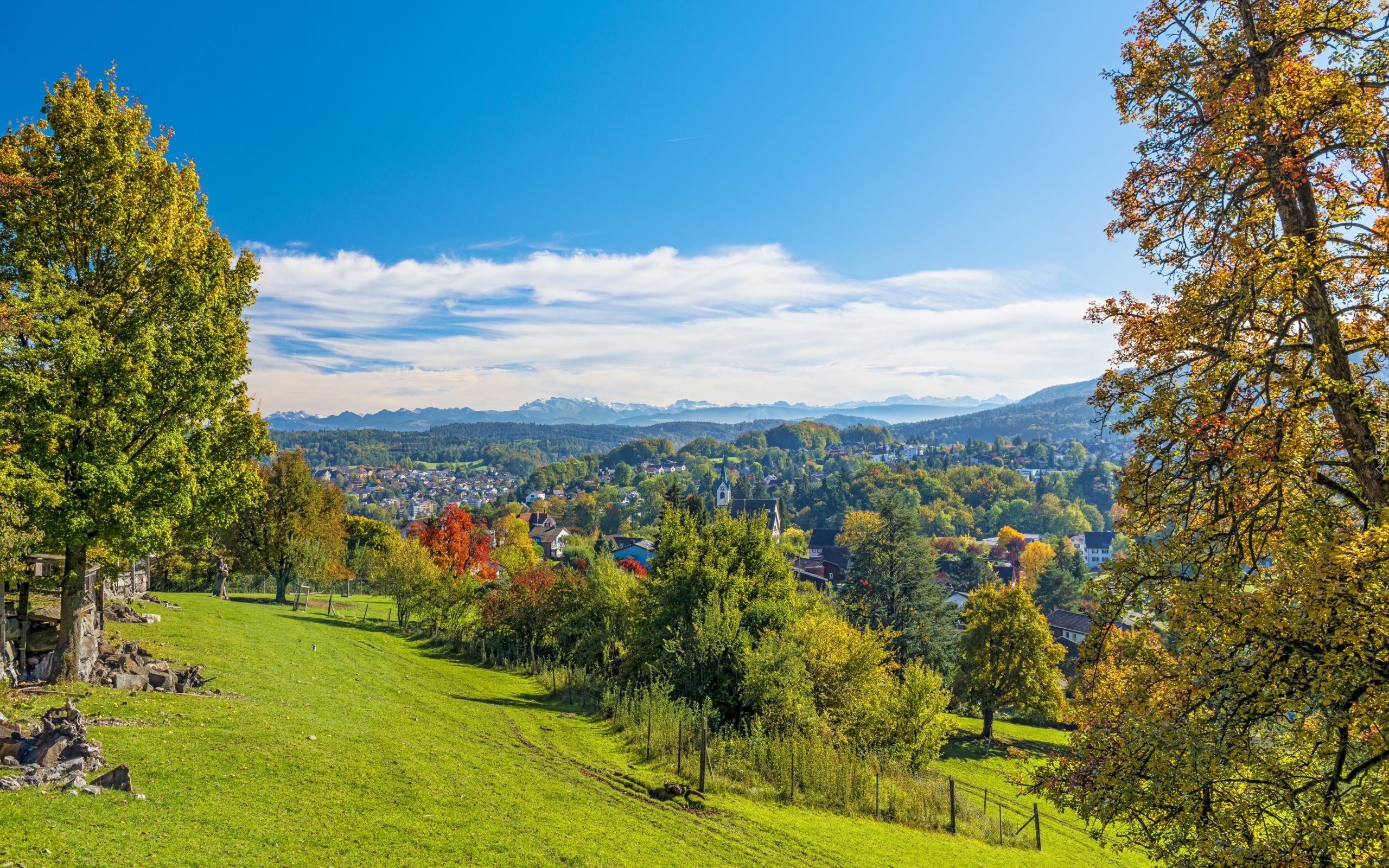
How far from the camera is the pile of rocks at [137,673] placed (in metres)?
15.6

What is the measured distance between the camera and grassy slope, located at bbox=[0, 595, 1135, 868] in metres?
9.55

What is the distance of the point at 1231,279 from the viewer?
7965 mm

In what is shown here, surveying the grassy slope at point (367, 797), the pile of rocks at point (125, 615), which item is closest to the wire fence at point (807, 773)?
the grassy slope at point (367, 797)

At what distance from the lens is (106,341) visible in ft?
46.8

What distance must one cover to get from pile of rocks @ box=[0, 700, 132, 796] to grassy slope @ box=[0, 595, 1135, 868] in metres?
0.42

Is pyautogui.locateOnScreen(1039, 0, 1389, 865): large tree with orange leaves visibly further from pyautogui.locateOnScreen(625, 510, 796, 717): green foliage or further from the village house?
the village house

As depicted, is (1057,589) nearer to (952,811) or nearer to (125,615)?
(952,811)

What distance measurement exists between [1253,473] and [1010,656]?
35.6 metres

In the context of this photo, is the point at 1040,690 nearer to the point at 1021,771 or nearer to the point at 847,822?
the point at 847,822

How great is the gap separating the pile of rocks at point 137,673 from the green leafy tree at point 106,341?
21.3 inches

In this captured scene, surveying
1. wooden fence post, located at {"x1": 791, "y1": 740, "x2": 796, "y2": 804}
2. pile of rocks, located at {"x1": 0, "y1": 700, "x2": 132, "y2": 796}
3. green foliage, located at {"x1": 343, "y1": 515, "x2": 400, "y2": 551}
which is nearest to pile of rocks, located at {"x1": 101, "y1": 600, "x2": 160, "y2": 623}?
pile of rocks, located at {"x1": 0, "y1": 700, "x2": 132, "y2": 796}

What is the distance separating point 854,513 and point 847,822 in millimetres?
106438

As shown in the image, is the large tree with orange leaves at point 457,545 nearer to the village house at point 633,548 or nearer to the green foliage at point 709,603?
the green foliage at point 709,603

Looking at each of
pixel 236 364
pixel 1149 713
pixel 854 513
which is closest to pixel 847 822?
pixel 1149 713
